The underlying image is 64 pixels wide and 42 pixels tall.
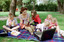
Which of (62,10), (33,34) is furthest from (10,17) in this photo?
(62,10)

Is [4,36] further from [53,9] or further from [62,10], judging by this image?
[53,9]

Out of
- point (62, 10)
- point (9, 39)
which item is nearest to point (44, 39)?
point (9, 39)

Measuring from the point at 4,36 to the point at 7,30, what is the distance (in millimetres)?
364

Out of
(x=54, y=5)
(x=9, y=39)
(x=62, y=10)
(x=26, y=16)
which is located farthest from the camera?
(x=54, y=5)

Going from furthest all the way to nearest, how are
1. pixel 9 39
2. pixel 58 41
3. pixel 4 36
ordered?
pixel 4 36, pixel 9 39, pixel 58 41

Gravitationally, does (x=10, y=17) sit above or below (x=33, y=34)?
above

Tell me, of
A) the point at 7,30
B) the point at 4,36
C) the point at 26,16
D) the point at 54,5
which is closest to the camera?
the point at 4,36

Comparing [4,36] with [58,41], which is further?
[4,36]

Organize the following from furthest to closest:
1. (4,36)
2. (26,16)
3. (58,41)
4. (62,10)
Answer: (62,10) < (26,16) < (4,36) < (58,41)

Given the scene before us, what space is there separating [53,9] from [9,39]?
19873 millimetres

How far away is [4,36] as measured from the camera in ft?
13.7

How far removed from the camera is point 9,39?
12.8 feet

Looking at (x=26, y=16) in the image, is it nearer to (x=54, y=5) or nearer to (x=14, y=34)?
(x=14, y=34)

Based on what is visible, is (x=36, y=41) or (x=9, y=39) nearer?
(x=36, y=41)
